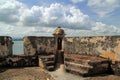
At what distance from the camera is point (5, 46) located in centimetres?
1554

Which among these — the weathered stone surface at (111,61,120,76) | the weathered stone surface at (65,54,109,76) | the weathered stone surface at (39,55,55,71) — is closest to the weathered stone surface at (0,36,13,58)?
the weathered stone surface at (39,55,55,71)

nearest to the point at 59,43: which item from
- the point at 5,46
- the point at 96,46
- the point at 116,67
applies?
the point at 96,46

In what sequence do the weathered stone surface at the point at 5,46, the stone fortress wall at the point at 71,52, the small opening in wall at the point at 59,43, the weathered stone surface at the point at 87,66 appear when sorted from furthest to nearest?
1. the small opening in wall at the point at 59,43
2. the weathered stone surface at the point at 5,46
3. the stone fortress wall at the point at 71,52
4. the weathered stone surface at the point at 87,66

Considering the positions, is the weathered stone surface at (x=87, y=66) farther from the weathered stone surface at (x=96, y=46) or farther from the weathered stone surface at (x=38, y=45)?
the weathered stone surface at (x=38, y=45)

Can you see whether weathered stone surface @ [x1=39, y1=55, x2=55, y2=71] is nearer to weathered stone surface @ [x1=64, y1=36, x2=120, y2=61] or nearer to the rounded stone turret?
the rounded stone turret

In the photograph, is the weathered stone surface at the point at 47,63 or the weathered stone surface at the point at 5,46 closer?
the weathered stone surface at the point at 47,63

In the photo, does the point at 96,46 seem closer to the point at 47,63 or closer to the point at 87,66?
the point at 87,66

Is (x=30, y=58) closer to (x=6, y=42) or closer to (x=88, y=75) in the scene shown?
(x=6, y=42)

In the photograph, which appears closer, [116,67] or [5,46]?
[116,67]

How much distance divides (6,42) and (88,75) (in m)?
7.20

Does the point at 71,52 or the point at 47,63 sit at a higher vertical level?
the point at 71,52

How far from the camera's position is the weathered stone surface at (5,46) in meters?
15.4

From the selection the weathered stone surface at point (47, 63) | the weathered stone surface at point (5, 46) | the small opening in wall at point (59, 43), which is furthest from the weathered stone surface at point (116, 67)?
the weathered stone surface at point (5, 46)

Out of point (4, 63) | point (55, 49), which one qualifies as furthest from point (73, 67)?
point (4, 63)
